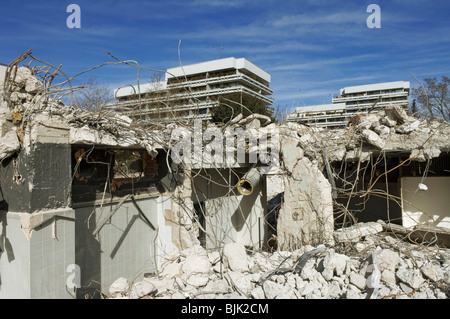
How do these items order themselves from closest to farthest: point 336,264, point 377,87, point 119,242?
point 336,264
point 119,242
point 377,87

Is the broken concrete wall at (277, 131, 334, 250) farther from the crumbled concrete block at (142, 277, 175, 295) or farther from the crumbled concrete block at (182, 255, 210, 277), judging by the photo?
the crumbled concrete block at (142, 277, 175, 295)

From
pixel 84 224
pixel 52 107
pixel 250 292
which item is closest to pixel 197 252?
pixel 250 292

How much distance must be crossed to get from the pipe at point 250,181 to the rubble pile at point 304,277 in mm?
1367

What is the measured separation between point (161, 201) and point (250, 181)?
70.2 inches

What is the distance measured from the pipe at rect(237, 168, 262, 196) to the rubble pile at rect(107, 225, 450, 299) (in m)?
1.37

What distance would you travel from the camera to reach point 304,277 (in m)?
4.01

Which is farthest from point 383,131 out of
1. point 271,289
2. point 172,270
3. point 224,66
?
point 224,66

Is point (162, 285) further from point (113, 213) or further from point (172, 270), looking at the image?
point (113, 213)

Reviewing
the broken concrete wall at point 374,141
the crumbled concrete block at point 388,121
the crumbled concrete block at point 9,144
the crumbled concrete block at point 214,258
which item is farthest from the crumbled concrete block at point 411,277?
the crumbled concrete block at point 9,144

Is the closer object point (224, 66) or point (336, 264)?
point (336, 264)

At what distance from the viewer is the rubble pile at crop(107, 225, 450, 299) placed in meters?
3.66

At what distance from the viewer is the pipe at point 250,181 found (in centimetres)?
597

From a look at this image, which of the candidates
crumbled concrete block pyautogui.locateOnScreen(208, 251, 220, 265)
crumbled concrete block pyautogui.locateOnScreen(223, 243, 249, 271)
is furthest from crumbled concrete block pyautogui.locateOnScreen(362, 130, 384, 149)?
crumbled concrete block pyautogui.locateOnScreen(208, 251, 220, 265)
